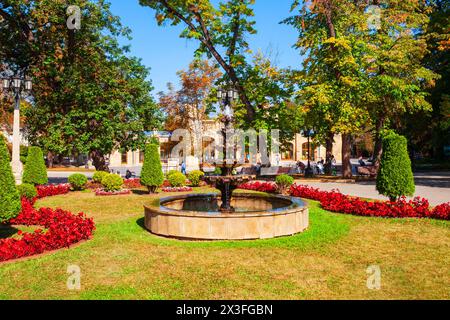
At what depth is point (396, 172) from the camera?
12195mm

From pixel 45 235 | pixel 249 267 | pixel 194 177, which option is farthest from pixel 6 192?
pixel 194 177

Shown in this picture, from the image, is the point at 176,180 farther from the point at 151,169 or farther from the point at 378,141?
the point at 378,141

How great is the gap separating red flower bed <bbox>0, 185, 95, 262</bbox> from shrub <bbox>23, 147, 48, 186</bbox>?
7.92 meters

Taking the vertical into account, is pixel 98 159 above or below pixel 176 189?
above

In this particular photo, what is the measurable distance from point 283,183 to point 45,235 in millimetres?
11694

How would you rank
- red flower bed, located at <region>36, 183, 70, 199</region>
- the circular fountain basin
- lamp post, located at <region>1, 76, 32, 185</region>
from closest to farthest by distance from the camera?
the circular fountain basin
lamp post, located at <region>1, 76, 32, 185</region>
red flower bed, located at <region>36, 183, 70, 199</region>

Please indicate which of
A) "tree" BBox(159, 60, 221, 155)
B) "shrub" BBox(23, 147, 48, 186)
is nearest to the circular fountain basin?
"shrub" BBox(23, 147, 48, 186)

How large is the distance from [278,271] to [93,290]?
3.18 meters

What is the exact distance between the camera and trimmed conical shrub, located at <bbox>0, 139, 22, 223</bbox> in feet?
28.4

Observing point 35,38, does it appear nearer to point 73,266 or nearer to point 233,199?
point 233,199

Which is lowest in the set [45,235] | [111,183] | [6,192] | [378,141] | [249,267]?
[249,267]

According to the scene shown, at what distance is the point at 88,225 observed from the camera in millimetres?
9586

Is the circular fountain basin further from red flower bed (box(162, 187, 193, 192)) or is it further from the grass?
red flower bed (box(162, 187, 193, 192))
